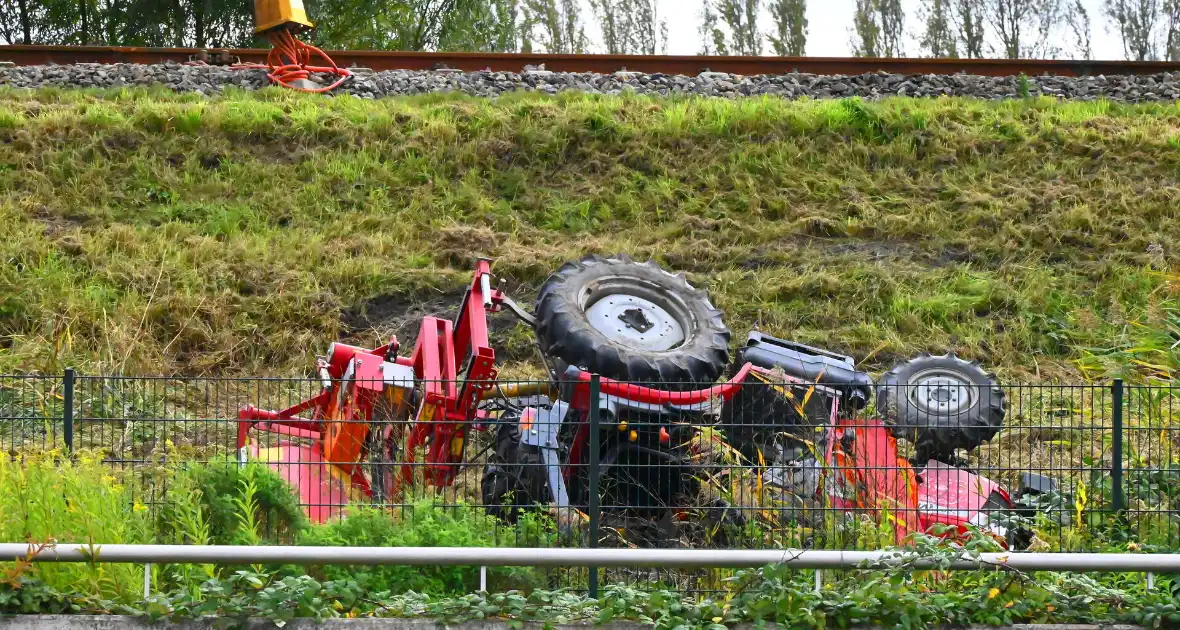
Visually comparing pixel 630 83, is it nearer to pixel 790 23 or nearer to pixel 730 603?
pixel 730 603

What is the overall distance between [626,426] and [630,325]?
2204mm

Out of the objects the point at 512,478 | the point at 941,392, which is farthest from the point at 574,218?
the point at 512,478

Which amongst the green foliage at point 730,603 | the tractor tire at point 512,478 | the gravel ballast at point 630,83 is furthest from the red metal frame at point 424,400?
the gravel ballast at point 630,83

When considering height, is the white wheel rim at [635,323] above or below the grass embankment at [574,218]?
below

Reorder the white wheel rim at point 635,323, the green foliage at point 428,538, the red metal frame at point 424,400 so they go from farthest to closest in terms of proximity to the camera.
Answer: the white wheel rim at point 635,323, the red metal frame at point 424,400, the green foliage at point 428,538

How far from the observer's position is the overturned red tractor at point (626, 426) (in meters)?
7.86

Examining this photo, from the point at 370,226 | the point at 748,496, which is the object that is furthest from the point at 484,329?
the point at 370,226

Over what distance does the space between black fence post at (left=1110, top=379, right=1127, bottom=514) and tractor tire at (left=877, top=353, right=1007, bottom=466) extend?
947mm

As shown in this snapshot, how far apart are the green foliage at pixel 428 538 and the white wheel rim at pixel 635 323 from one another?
2.56 meters

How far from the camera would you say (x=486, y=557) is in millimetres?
6039

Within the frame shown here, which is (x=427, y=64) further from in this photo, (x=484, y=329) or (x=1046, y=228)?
(x=484, y=329)

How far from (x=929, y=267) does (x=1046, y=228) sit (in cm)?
165

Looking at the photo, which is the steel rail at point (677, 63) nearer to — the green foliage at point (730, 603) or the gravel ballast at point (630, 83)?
the gravel ballast at point (630, 83)

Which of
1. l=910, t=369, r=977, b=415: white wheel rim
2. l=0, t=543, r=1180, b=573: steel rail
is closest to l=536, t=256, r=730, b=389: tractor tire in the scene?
l=910, t=369, r=977, b=415: white wheel rim
